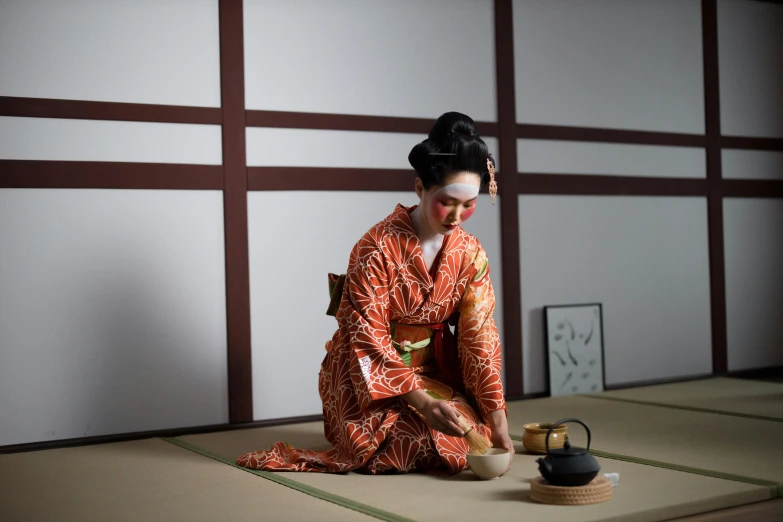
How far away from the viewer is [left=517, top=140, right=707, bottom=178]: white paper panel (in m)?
4.68

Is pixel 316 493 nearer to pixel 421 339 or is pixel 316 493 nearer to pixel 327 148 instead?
pixel 421 339

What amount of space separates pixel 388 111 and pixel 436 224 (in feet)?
4.92

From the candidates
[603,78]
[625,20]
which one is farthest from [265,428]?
[625,20]

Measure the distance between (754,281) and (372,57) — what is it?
2781 mm

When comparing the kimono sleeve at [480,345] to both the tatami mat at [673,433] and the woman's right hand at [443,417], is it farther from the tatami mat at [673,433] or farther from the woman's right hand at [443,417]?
the tatami mat at [673,433]

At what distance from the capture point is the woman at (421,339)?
2840 mm

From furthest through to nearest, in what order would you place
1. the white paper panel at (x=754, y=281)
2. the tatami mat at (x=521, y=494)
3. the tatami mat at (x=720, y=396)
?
the white paper panel at (x=754, y=281)
the tatami mat at (x=720, y=396)
the tatami mat at (x=521, y=494)

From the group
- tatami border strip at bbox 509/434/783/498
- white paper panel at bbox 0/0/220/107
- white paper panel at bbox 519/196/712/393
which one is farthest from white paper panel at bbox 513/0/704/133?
tatami border strip at bbox 509/434/783/498

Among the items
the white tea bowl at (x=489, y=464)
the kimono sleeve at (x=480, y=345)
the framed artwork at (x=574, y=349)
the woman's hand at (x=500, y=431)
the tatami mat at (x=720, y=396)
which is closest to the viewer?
the white tea bowl at (x=489, y=464)

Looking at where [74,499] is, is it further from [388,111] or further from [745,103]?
[745,103]

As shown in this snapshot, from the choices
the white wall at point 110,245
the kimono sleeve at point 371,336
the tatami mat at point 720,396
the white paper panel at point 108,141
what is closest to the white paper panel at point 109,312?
the white wall at point 110,245

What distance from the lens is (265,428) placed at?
12.7ft

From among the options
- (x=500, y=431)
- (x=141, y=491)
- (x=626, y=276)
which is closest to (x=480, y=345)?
(x=500, y=431)

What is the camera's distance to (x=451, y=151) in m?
2.84
